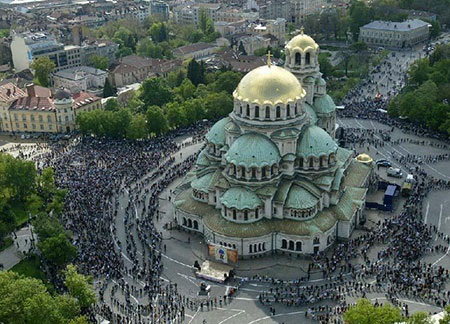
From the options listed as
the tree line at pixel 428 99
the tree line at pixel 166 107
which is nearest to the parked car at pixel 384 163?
the tree line at pixel 428 99

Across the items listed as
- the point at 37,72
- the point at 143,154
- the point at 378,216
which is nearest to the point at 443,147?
the point at 378,216

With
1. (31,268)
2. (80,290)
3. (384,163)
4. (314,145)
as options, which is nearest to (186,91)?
(384,163)

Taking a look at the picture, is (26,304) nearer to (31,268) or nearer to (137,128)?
(31,268)

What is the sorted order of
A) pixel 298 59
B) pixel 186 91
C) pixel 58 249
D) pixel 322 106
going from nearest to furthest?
pixel 58 249, pixel 298 59, pixel 322 106, pixel 186 91

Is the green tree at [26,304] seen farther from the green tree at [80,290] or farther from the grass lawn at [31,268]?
the grass lawn at [31,268]

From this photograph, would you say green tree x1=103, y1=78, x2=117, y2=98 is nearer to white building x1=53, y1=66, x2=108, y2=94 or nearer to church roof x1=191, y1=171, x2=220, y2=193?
white building x1=53, y1=66, x2=108, y2=94

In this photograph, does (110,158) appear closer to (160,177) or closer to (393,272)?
(160,177)
